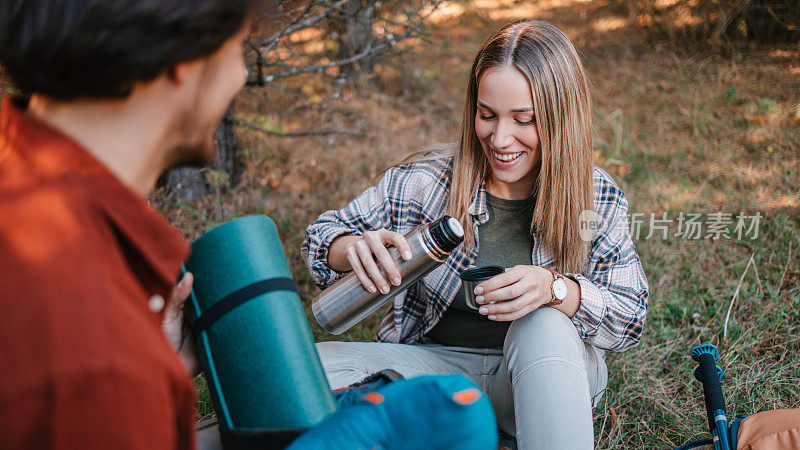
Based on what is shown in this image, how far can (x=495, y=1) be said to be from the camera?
8.63 m

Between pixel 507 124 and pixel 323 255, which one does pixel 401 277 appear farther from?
pixel 507 124

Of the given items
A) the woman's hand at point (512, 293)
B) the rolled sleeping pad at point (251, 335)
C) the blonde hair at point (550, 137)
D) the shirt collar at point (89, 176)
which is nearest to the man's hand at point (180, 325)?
the rolled sleeping pad at point (251, 335)

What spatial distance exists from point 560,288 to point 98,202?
1.47 metres

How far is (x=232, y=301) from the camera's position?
156 centimetres

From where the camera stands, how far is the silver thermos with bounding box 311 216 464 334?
186 centimetres

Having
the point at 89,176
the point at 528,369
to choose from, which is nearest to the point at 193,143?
the point at 89,176

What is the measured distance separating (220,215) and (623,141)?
121 inches

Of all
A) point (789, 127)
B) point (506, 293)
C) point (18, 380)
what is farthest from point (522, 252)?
point (789, 127)

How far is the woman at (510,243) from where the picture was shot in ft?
6.53

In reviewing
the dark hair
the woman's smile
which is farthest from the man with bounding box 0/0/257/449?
the woman's smile

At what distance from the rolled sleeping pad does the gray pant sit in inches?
21.3

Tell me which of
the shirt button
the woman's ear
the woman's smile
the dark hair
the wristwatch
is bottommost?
the wristwatch

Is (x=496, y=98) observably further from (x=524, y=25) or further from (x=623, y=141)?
(x=623, y=141)

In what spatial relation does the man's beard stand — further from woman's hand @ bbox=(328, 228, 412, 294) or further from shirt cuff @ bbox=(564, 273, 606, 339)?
shirt cuff @ bbox=(564, 273, 606, 339)
